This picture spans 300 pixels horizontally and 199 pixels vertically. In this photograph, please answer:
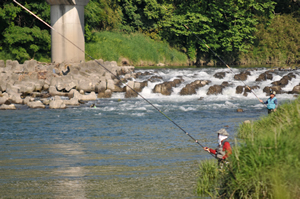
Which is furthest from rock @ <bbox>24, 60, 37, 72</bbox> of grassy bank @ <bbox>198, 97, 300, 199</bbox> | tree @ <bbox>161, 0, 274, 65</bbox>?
grassy bank @ <bbox>198, 97, 300, 199</bbox>

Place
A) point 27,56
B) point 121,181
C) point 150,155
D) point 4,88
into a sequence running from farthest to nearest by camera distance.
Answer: point 27,56 < point 4,88 < point 150,155 < point 121,181

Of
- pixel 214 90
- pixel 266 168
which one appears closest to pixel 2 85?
pixel 214 90

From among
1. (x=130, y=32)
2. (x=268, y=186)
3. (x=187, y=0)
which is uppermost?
(x=187, y=0)

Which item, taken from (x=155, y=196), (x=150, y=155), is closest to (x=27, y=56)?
(x=150, y=155)

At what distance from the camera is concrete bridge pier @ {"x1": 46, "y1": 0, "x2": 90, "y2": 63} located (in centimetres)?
2991

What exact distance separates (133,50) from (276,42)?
14495 mm

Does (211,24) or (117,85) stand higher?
(211,24)

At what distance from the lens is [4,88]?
21.8 meters

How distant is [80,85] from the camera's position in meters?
23.2

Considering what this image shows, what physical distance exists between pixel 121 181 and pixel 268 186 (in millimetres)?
2908

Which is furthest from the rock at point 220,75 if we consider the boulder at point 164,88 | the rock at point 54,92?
the rock at point 54,92

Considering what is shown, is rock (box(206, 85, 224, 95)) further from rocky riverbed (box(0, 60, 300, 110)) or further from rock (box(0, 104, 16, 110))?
rock (box(0, 104, 16, 110))

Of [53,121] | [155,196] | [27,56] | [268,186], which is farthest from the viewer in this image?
[27,56]

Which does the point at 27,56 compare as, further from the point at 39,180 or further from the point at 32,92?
the point at 39,180
